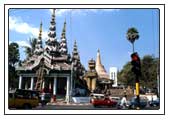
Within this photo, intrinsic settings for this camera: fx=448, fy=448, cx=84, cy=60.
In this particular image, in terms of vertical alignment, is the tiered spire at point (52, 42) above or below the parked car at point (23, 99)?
above

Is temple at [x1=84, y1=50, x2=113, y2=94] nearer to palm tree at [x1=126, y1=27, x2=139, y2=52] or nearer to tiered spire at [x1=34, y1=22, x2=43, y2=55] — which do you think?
palm tree at [x1=126, y1=27, x2=139, y2=52]

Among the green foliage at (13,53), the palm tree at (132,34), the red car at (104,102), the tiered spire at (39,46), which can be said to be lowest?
the red car at (104,102)

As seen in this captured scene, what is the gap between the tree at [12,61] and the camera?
10.8m

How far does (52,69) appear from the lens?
13766 millimetres

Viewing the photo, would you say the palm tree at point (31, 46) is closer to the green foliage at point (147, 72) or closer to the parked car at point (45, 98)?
the parked car at point (45, 98)

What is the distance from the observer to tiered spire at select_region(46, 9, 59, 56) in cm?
1209

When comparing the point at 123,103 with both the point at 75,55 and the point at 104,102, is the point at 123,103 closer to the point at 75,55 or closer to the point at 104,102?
the point at 104,102

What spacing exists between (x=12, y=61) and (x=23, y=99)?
3.36 feet

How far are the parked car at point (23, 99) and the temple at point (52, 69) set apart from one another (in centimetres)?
19

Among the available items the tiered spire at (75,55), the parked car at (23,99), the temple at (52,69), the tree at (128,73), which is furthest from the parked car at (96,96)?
the parked car at (23,99)

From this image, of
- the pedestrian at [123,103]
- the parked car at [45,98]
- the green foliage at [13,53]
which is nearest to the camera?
the green foliage at [13,53]

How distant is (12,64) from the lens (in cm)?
1137

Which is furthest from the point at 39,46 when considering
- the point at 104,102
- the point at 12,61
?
the point at 104,102
